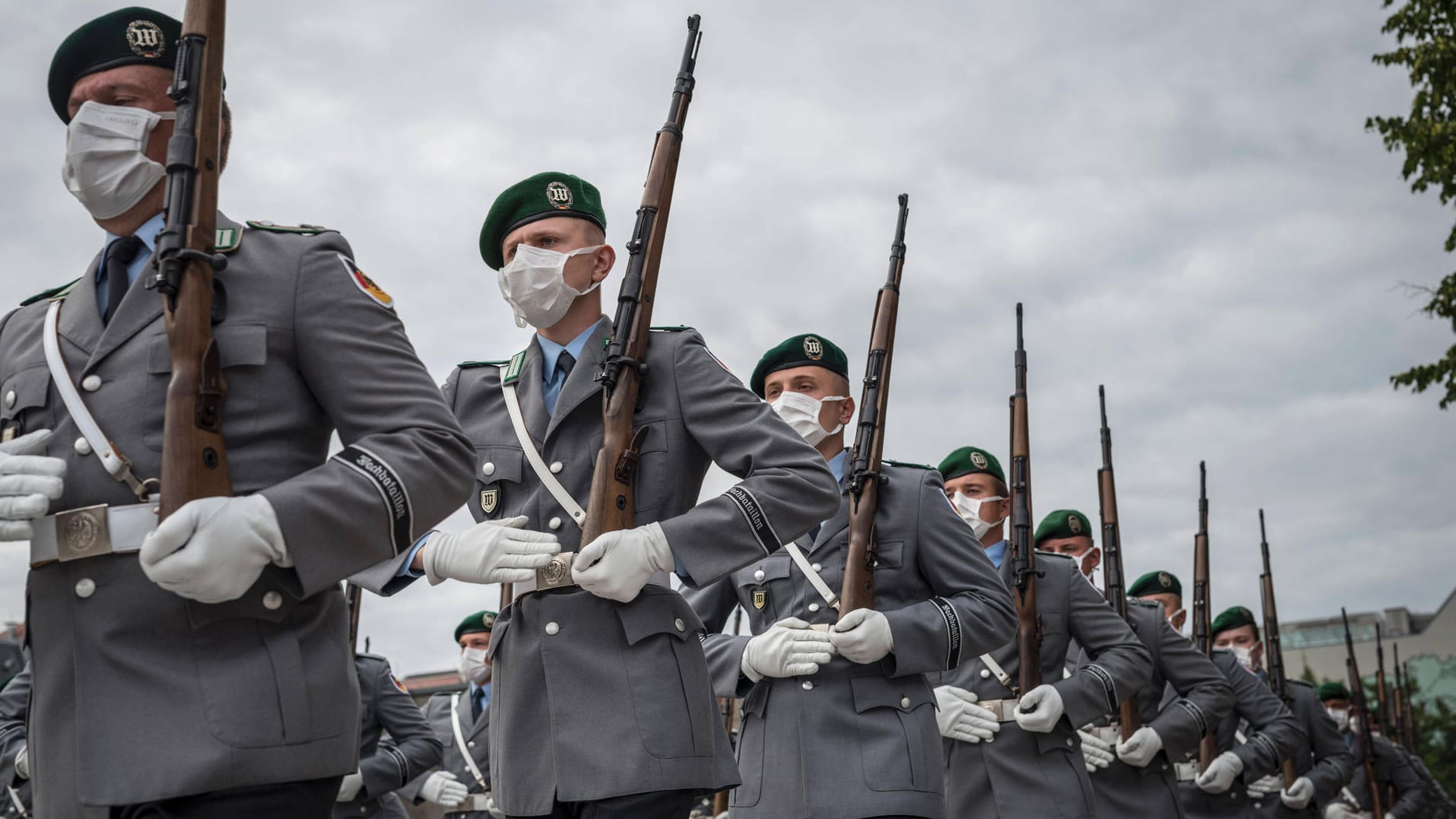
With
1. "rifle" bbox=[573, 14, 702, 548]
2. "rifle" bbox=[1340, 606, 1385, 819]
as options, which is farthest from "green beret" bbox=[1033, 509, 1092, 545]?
"rifle" bbox=[1340, 606, 1385, 819]

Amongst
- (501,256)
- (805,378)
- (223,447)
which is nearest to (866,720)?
(805,378)

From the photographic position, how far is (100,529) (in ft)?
9.05

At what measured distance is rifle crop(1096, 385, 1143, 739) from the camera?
9250 millimetres

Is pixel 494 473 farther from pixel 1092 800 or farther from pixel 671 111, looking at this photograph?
pixel 1092 800

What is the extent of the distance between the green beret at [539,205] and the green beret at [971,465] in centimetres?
419

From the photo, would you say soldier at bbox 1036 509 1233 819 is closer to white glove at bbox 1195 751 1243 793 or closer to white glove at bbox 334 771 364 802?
white glove at bbox 1195 751 1243 793

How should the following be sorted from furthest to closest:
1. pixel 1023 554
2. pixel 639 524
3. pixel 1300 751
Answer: pixel 1300 751 → pixel 1023 554 → pixel 639 524

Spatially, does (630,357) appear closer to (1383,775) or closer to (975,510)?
(975,510)

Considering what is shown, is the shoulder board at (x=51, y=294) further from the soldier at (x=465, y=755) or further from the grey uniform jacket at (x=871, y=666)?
the soldier at (x=465, y=755)

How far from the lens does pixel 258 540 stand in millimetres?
2680

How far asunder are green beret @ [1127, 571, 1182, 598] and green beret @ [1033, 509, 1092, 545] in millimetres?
3829

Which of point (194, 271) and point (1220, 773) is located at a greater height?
point (194, 271)

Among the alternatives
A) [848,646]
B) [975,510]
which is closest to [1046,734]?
[975,510]

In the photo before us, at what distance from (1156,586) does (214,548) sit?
503 inches
